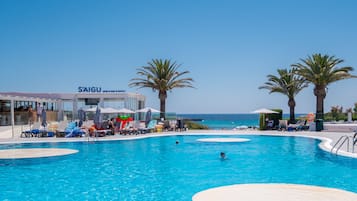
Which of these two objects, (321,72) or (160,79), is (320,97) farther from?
(160,79)

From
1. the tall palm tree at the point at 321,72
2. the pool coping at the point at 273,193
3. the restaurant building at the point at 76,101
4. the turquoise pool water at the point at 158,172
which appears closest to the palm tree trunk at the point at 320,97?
the tall palm tree at the point at 321,72

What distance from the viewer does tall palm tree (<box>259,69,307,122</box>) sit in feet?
101

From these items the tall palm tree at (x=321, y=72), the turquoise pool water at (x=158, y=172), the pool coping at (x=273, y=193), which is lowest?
the turquoise pool water at (x=158, y=172)

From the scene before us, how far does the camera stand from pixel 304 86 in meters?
31.0

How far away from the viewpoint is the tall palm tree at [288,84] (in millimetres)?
30859

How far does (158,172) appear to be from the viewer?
11555 millimetres

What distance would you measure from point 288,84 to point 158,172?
870 inches

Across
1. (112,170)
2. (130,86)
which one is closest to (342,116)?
(130,86)

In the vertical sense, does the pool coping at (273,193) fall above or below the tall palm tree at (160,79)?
below

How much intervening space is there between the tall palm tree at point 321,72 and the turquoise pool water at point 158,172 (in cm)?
1378

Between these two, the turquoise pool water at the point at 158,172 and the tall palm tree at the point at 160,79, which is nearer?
the turquoise pool water at the point at 158,172

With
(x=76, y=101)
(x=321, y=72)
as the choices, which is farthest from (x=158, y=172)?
(x=76, y=101)

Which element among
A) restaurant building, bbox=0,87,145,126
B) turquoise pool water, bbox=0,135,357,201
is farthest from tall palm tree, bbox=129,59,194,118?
turquoise pool water, bbox=0,135,357,201

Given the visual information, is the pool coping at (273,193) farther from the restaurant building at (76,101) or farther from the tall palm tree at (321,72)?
the restaurant building at (76,101)
